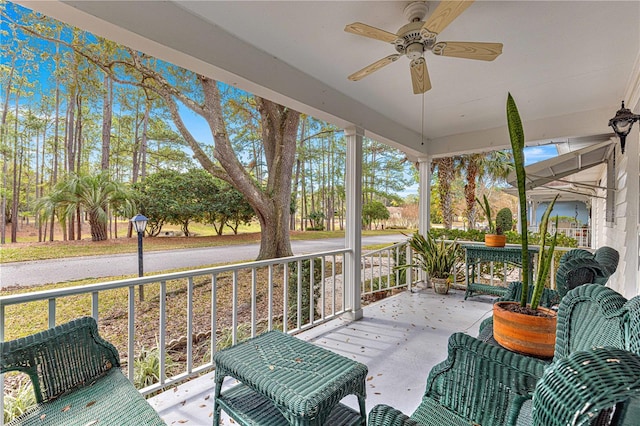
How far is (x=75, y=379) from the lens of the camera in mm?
1294

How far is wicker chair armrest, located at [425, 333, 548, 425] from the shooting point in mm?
1074

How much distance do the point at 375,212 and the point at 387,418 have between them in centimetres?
711

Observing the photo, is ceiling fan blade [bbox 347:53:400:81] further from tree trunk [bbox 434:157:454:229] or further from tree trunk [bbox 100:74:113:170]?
tree trunk [bbox 434:157:454:229]

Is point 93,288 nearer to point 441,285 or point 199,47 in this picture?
point 199,47

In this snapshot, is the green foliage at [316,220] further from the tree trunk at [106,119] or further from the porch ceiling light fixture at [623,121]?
the porch ceiling light fixture at [623,121]

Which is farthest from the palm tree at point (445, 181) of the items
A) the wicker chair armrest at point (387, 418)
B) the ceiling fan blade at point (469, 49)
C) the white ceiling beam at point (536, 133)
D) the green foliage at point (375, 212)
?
the wicker chair armrest at point (387, 418)

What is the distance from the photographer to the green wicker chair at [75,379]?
1109mm

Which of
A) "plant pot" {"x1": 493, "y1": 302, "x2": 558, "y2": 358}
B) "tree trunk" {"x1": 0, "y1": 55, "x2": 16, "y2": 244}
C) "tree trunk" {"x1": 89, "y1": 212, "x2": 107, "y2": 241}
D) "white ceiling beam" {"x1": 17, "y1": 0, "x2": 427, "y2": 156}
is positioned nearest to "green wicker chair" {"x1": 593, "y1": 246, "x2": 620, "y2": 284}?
"plant pot" {"x1": 493, "y1": 302, "x2": 558, "y2": 358}

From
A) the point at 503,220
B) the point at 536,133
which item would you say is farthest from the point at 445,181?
the point at 536,133

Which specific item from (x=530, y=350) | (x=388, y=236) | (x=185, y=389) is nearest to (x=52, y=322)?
(x=185, y=389)

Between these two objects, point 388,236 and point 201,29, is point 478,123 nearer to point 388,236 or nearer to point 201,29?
point 388,236

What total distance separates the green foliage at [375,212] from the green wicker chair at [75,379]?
6.16 m

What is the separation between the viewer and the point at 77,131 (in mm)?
4180

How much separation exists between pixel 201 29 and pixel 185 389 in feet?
8.51
